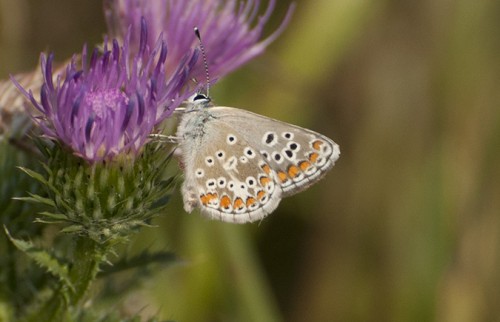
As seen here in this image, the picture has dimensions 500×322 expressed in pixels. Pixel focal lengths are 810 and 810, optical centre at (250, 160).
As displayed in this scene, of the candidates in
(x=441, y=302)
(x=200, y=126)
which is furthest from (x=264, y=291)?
(x=200, y=126)

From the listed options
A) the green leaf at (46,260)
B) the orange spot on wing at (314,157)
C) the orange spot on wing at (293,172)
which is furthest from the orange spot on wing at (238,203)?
the green leaf at (46,260)

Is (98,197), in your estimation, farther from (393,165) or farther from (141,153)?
(393,165)

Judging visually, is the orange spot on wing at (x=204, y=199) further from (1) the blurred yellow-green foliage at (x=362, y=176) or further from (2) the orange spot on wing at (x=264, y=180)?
(1) the blurred yellow-green foliage at (x=362, y=176)

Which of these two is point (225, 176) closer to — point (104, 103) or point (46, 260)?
point (104, 103)

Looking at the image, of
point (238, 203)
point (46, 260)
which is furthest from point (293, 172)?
point (46, 260)

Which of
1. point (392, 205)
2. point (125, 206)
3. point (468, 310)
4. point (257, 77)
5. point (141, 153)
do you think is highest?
point (257, 77)
